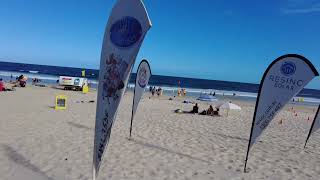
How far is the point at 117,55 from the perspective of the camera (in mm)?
4195

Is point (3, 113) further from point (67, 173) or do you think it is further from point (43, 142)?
point (67, 173)

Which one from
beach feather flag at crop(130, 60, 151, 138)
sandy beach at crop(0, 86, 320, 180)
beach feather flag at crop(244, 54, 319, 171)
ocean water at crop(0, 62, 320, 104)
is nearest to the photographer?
beach feather flag at crop(244, 54, 319, 171)

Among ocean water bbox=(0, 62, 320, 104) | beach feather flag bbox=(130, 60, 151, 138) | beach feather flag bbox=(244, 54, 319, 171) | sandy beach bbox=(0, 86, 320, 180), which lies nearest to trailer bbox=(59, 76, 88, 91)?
ocean water bbox=(0, 62, 320, 104)

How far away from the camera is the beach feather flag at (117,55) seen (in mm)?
3902

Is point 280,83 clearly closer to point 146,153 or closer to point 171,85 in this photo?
point 146,153

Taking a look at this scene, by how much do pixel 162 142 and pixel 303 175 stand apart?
427 cm

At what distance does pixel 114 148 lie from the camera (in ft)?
31.7

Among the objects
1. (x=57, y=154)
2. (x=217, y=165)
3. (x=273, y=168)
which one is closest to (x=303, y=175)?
(x=273, y=168)

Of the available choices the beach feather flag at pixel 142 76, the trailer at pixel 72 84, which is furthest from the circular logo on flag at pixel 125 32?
the trailer at pixel 72 84

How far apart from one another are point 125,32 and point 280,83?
13.9ft

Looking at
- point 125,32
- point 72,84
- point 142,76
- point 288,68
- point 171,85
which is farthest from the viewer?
point 171,85

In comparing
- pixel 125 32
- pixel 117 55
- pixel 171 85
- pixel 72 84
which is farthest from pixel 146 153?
pixel 171 85

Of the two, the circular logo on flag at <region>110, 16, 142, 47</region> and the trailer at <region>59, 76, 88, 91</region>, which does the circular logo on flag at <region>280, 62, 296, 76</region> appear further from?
the trailer at <region>59, 76, 88, 91</region>

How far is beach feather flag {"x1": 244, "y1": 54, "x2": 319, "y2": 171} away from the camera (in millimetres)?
6840
